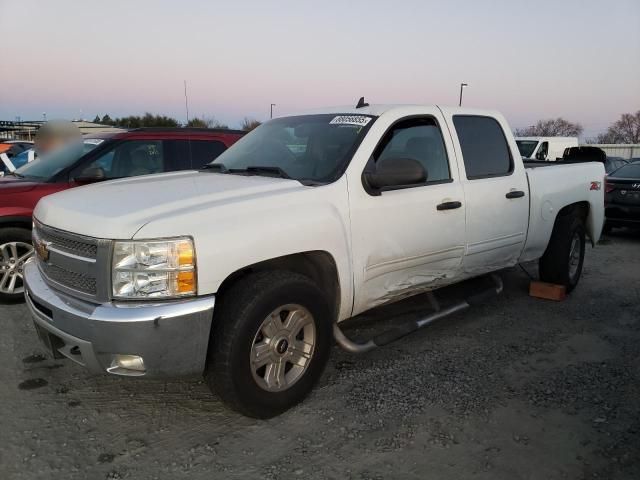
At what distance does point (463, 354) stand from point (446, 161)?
5.01ft

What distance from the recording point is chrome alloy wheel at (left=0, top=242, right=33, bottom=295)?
203 inches

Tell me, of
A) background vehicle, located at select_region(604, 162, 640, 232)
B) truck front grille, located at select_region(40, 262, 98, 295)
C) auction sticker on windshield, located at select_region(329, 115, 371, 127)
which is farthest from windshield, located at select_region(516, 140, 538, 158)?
truck front grille, located at select_region(40, 262, 98, 295)

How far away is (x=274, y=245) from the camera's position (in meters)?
2.99

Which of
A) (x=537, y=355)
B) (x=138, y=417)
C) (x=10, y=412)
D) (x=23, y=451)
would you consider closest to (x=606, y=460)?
(x=537, y=355)

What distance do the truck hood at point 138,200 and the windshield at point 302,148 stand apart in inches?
9.6

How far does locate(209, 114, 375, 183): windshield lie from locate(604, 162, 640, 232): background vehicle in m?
7.63

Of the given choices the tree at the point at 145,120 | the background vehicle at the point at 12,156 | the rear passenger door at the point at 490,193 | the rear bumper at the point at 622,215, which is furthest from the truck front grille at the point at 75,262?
the tree at the point at 145,120

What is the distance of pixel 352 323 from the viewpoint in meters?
4.78

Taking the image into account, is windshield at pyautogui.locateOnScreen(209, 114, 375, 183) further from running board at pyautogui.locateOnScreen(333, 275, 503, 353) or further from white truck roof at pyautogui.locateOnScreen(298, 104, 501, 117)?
running board at pyautogui.locateOnScreen(333, 275, 503, 353)

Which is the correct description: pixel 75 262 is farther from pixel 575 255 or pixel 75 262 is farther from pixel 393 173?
pixel 575 255

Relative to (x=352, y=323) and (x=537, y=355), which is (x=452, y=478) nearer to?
(x=537, y=355)

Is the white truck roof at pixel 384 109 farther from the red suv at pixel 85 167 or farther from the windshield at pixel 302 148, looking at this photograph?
the red suv at pixel 85 167

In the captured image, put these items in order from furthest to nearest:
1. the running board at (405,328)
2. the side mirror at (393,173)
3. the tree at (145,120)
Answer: the tree at (145,120) < the running board at (405,328) < the side mirror at (393,173)

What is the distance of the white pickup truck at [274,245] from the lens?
2.68 meters
